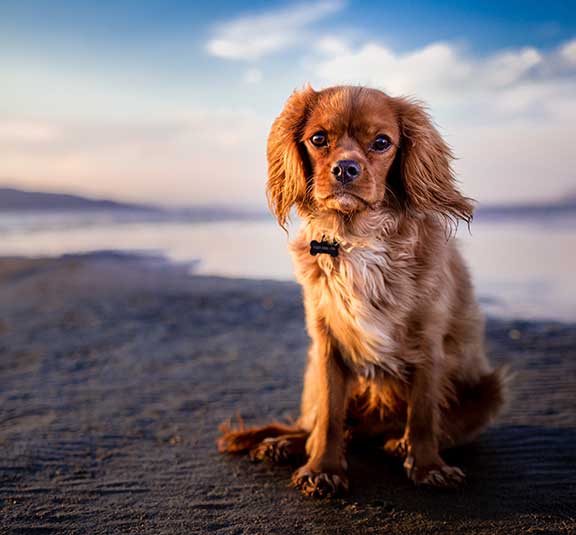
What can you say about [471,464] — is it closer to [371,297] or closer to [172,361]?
[371,297]

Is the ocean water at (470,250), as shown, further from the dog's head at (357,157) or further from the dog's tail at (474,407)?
the dog's tail at (474,407)

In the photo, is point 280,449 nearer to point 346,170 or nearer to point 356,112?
point 346,170

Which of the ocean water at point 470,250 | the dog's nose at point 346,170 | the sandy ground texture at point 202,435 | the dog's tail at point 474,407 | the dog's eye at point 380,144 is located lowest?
the sandy ground texture at point 202,435

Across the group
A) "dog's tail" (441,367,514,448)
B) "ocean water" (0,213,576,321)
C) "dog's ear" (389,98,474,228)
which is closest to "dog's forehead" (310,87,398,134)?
"dog's ear" (389,98,474,228)

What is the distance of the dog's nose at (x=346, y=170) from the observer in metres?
2.56

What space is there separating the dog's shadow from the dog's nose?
1.64m

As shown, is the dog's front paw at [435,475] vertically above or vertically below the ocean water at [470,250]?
below

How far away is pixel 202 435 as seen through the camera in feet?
12.7

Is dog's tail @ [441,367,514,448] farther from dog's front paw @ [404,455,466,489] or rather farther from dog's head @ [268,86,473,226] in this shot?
dog's head @ [268,86,473,226]

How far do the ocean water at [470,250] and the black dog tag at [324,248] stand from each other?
0.94 feet

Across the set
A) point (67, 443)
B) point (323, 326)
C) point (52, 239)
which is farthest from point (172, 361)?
point (52, 239)

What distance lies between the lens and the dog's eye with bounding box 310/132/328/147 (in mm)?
2801

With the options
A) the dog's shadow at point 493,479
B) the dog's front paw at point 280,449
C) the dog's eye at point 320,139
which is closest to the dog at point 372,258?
the dog's eye at point 320,139

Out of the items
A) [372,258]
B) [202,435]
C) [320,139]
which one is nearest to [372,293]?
[372,258]
